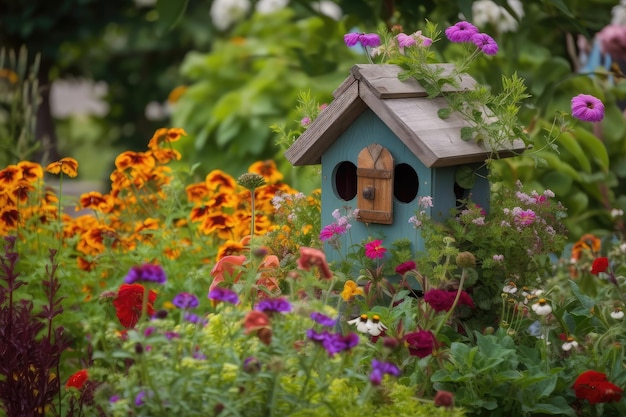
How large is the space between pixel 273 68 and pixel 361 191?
12.7 feet

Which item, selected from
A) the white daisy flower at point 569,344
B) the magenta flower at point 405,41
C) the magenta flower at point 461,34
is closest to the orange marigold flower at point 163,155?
the magenta flower at point 405,41

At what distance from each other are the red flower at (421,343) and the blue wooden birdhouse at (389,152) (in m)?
0.45

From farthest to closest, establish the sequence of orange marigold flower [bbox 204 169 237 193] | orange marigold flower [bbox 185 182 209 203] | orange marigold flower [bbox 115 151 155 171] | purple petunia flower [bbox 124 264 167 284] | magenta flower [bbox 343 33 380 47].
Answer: orange marigold flower [bbox 185 182 209 203]
orange marigold flower [bbox 204 169 237 193]
orange marigold flower [bbox 115 151 155 171]
magenta flower [bbox 343 33 380 47]
purple petunia flower [bbox 124 264 167 284]

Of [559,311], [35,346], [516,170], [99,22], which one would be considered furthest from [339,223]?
[99,22]

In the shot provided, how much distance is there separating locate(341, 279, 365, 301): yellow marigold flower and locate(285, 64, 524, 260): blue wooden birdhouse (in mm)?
258

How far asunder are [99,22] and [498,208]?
6439mm

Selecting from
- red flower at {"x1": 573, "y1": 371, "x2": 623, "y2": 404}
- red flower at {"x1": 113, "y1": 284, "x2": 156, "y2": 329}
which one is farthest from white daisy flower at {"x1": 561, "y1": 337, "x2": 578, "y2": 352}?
red flower at {"x1": 113, "y1": 284, "x2": 156, "y2": 329}

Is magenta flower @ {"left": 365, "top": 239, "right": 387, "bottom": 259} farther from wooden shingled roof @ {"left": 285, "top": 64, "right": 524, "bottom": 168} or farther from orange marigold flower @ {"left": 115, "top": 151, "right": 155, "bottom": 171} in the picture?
orange marigold flower @ {"left": 115, "top": 151, "right": 155, "bottom": 171}

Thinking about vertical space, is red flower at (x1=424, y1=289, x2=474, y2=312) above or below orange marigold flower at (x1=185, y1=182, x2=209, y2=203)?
below

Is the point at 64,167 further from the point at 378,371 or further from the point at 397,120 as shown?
the point at 378,371

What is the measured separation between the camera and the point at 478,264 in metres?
2.88

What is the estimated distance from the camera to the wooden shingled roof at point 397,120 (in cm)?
272

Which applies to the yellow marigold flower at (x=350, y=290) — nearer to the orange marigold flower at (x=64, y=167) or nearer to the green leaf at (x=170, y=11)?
the orange marigold flower at (x=64, y=167)

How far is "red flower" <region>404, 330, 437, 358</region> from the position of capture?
2414mm
